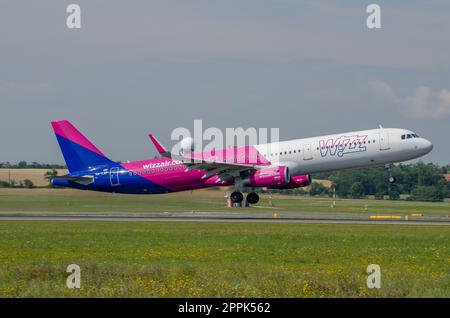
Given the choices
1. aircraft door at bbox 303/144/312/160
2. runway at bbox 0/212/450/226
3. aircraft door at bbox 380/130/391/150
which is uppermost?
aircraft door at bbox 380/130/391/150

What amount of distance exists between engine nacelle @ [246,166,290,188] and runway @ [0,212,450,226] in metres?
2.36

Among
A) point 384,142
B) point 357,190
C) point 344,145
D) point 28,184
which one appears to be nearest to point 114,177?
point 344,145

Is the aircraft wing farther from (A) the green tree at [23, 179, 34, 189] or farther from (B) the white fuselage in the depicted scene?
(A) the green tree at [23, 179, 34, 189]

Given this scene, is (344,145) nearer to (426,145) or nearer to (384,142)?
(384,142)

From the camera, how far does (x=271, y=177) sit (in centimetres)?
5256

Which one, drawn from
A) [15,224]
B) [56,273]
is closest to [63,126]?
[15,224]

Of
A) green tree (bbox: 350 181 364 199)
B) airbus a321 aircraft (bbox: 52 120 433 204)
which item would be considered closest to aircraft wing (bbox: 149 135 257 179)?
airbus a321 aircraft (bbox: 52 120 433 204)

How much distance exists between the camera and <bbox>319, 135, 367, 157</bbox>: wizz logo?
5141 cm

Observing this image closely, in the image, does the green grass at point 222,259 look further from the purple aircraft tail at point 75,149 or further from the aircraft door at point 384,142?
the purple aircraft tail at point 75,149

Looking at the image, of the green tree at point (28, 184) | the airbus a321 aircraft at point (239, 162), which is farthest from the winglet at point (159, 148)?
the green tree at point (28, 184)

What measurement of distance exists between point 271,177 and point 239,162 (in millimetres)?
3624

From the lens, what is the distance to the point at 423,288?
19.8 meters

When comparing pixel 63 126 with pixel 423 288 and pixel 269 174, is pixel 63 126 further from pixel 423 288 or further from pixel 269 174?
pixel 423 288

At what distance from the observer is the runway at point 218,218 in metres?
50.1
